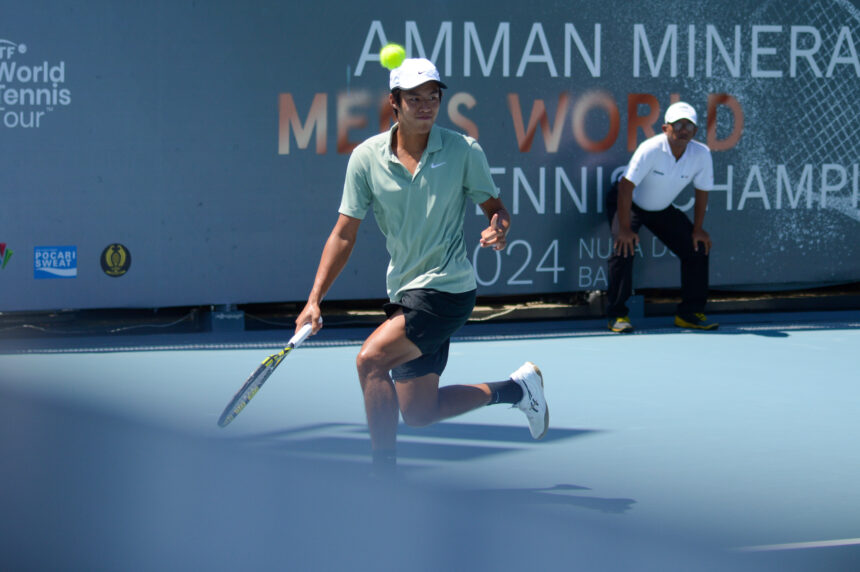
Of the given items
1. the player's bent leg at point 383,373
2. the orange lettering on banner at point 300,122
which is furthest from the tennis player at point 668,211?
the player's bent leg at point 383,373

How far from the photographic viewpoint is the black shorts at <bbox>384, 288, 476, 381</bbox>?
15.2 feet

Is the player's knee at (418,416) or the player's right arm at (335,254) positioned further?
the player's knee at (418,416)

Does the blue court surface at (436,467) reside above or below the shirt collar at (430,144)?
below

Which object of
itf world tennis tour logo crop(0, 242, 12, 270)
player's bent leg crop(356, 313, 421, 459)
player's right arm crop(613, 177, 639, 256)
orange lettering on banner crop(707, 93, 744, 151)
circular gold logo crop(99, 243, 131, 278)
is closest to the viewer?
player's bent leg crop(356, 313, 421, 459)

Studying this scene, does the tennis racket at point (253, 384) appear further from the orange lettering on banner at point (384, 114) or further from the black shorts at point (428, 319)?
the orange lettering on banner at point (384, 114)

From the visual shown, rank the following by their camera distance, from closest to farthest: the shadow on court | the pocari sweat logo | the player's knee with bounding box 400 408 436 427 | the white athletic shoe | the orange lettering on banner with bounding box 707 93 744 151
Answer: the shadow on court < the player's knee with bounding box 400 408 436 427 < the white athletic shoe < the pocari sweat logo < the orange lettering on banner with bounding box 707 93 744 151

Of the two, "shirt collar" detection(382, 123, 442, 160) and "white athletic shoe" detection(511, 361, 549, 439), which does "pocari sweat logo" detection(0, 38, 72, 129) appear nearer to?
"shirt collar" detection(382, 123, 442, 160)

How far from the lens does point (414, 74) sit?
14.8 ft

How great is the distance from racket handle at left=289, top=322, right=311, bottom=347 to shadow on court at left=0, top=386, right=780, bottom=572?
60 cm

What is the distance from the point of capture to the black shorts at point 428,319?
4621 millimetres

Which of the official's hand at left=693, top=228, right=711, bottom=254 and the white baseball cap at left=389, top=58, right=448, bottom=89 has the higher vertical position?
the white baseball cap at left=389, top=58, right=448, bottom=89

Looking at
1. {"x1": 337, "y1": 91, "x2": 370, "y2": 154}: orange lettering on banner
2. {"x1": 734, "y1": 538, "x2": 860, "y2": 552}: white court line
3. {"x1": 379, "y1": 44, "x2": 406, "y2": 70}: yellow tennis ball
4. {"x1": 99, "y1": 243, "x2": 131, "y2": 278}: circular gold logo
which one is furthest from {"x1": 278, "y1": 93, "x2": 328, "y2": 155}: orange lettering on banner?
{"x1": 734, "y1": 538, "x2": 860, "y2": 552}: white court line

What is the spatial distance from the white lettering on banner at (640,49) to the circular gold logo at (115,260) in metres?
2.05

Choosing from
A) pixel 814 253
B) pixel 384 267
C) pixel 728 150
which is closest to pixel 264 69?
pixel 384 267
